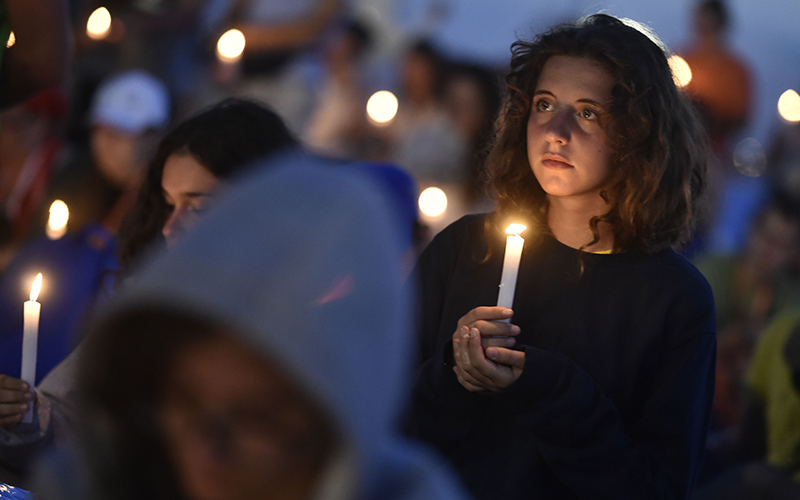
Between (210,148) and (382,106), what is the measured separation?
3.71 m

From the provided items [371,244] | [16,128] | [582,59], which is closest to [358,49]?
[16,128]

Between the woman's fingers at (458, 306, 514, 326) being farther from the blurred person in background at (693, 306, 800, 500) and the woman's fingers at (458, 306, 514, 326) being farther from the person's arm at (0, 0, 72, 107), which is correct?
the blurred person in background at (693, 306, 800, 500)

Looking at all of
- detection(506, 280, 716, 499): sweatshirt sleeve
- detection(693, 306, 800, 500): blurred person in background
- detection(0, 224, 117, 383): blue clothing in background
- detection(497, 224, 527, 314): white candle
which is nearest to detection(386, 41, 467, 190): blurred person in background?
detection(693, 306, 800, 500): blurred person in background

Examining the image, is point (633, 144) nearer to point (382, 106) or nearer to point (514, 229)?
point (514, 229)

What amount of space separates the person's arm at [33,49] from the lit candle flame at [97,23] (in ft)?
8.04

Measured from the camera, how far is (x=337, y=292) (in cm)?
76

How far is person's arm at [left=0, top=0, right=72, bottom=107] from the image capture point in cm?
177

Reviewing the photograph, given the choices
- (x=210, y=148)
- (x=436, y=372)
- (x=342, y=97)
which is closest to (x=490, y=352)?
(x=436, y=372)

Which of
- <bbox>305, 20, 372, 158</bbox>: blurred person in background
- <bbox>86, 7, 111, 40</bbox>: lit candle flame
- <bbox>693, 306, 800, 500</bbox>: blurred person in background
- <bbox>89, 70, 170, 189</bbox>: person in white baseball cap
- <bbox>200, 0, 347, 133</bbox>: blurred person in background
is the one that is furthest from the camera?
<bbox>305, 20, 372, 158</bbox>: blurred person in background

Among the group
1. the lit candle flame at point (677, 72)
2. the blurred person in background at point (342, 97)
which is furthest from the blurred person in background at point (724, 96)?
the lit candle flame at point (677, 72)

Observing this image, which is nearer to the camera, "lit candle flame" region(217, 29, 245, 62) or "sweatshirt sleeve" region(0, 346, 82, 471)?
"sweatshirt sleeve" region(0, 346, 82, 471)

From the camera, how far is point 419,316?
1851 mm

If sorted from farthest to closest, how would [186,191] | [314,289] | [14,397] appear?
1. [186,191]
2. [14,397]
3. [314,289]

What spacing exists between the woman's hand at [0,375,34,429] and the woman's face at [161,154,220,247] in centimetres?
50
